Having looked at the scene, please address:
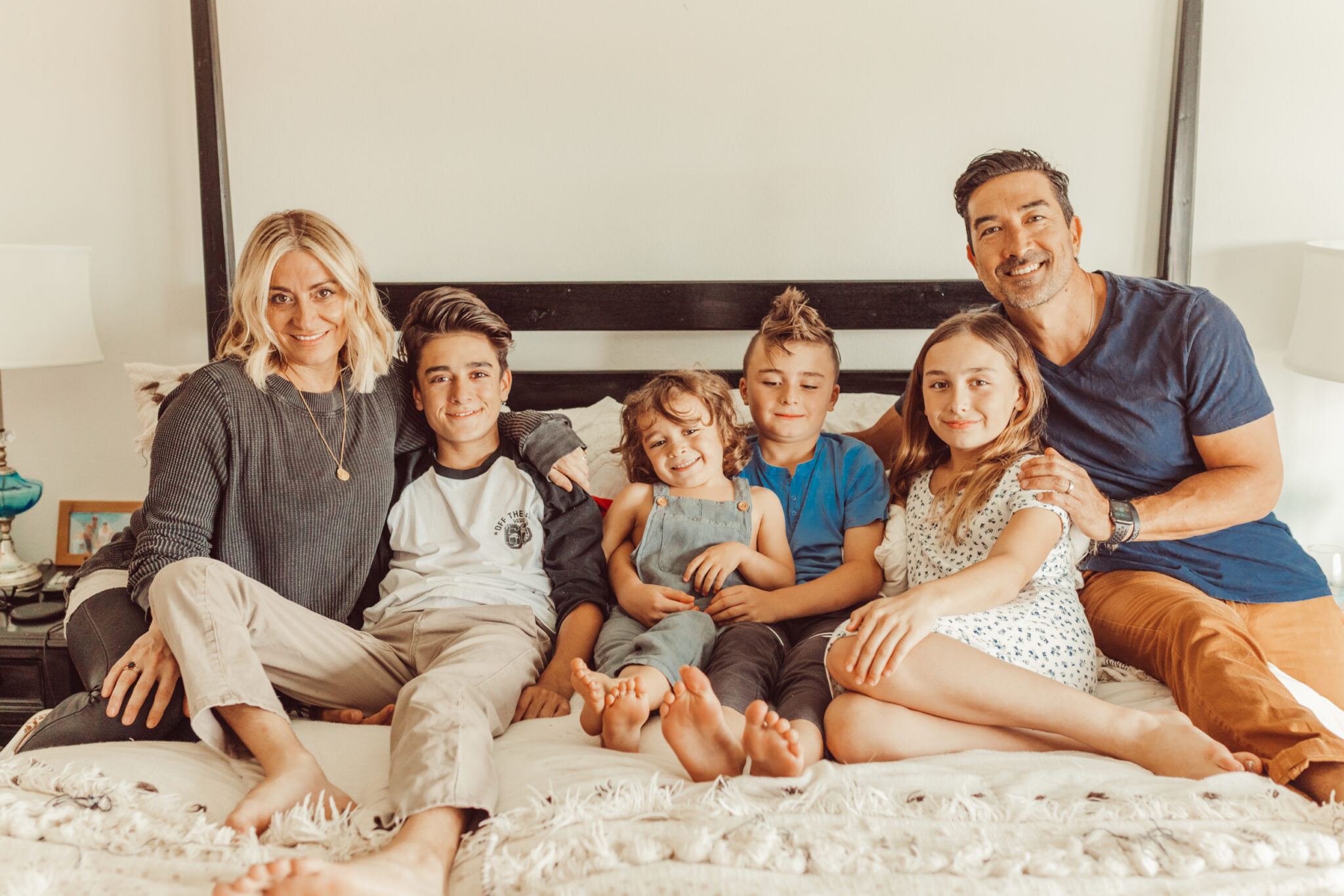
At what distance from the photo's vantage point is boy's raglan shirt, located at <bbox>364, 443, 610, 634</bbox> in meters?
1.54

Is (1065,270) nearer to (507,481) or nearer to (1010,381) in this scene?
(1010,381)

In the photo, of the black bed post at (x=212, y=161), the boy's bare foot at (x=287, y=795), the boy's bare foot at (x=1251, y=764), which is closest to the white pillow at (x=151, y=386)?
the black bed post at (x=212, y=161)

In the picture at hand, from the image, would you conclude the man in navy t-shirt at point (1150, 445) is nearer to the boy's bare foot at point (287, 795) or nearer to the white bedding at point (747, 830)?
the white bedding at point (747, 830)

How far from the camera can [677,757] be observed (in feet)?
3.88

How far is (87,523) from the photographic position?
2428 millimetres

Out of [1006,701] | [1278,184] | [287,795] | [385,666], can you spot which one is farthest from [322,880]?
[1278,184]

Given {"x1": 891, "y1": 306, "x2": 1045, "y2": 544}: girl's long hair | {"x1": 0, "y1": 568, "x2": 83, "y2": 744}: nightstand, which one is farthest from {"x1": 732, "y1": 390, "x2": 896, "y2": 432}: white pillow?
{"x1": 0, "y1": 568, "x2": 83, "y2": 744}: nightstand

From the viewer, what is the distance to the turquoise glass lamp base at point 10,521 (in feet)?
6.98

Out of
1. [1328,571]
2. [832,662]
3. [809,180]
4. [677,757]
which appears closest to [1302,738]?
[832,662]

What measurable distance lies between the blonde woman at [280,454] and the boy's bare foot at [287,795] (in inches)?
10.4

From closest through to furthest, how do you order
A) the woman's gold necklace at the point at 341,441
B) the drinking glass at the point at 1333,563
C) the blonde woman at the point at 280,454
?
the blonde woman at the point at 280,454
the woman's gold necklace at the point at 341,441
the drinking glass at the point at 1333,563

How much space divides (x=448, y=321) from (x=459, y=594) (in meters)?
0.48

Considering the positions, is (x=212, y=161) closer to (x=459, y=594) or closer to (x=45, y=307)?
(x=45, y=307)

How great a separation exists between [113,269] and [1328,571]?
9.92ft
